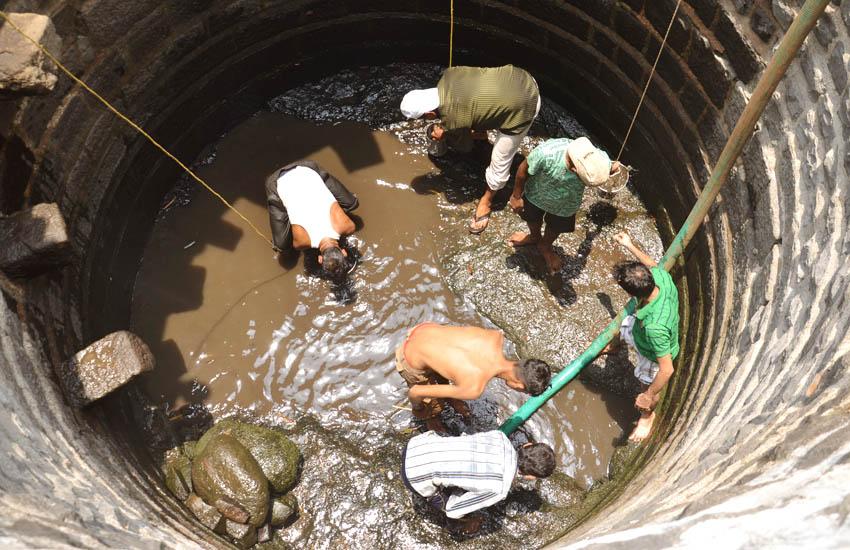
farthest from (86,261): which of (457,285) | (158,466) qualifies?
(457,285)

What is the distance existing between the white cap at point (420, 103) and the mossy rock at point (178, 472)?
3246mm

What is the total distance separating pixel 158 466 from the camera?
4.34m

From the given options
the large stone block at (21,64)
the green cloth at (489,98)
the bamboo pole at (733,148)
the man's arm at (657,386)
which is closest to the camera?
the bamboo pole at (733,148)

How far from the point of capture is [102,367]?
3920mm

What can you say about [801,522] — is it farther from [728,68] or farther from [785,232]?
[728,68]

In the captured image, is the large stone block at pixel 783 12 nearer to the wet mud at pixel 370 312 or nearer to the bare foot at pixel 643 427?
the wet mud at pixel 370 312

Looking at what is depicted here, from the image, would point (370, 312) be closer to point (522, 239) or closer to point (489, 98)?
point (522, 239)

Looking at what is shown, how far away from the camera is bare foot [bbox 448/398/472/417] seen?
14.6 ft

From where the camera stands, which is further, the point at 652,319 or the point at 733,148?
the point at 652,319

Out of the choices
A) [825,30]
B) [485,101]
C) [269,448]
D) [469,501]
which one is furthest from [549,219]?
[269,448]

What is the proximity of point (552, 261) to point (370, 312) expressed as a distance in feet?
5.54

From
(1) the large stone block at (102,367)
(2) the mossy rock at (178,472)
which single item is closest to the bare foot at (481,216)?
(1) the large stone block at (102,367)

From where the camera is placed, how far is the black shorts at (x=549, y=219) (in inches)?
191

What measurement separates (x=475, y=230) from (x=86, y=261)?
10.9 ft
